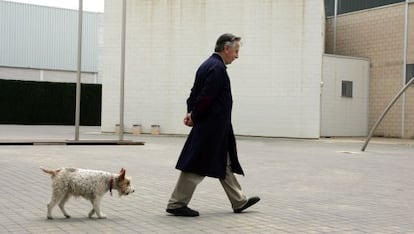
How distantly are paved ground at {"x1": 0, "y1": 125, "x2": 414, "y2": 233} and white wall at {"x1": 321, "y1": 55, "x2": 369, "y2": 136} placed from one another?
13.0m

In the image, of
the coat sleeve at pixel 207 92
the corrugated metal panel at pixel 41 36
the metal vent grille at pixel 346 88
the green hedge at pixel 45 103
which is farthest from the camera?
the corrugated metal panel at pixel 41 36

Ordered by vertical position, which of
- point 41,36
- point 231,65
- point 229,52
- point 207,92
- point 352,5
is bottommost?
point 207,92

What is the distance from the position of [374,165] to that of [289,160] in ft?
6.64

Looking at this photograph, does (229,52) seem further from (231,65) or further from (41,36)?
(41,36)

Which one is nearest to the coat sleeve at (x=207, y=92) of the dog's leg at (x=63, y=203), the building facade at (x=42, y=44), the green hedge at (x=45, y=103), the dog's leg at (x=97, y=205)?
the dog's leg at (x=97, y=205)

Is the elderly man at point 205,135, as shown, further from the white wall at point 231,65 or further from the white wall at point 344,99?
the white wall at point 344,99

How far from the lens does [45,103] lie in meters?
35.7

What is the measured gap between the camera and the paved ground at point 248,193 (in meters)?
5.84

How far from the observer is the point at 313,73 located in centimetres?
2459

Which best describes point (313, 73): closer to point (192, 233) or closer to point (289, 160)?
point (289, 160)

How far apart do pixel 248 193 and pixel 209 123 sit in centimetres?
254

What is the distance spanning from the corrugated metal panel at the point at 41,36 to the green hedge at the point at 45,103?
8.05 m

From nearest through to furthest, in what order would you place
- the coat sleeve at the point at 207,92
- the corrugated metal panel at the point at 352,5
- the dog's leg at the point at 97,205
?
the dog's leg at the point at 97,205 < the coat sleeve at the point at 207,92 < the corrugated metal panel at the point at 352,5

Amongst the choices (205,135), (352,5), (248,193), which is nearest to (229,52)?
(205,135)
